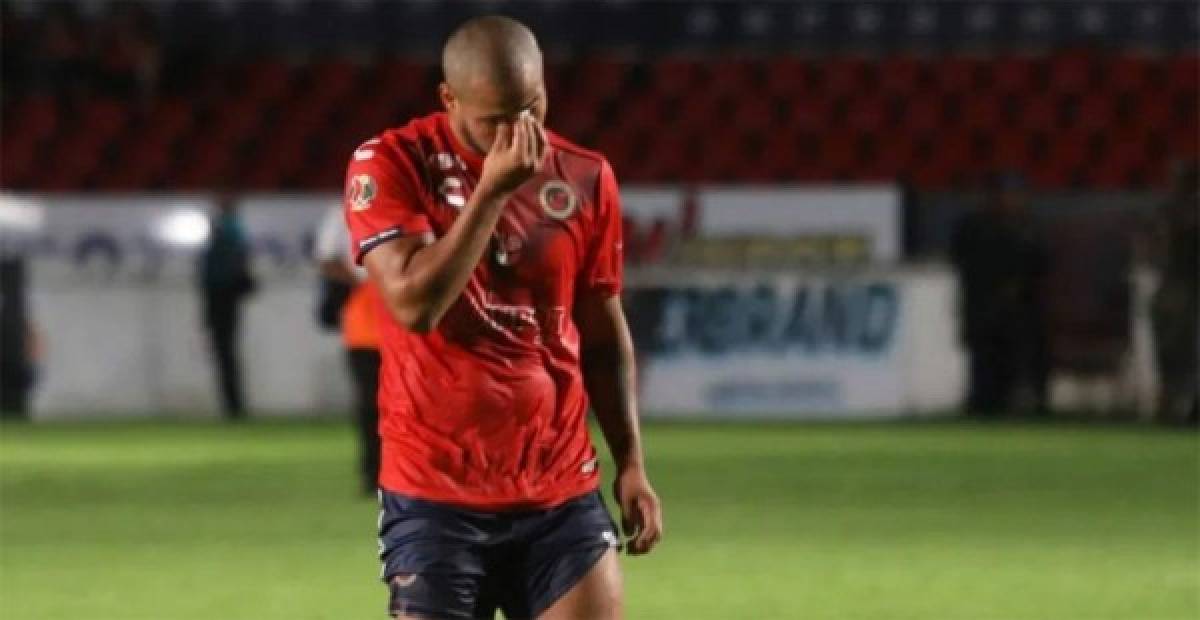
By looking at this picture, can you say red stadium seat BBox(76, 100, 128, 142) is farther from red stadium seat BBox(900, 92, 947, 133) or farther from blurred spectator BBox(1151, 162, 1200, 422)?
blurred spectator BBox(1151, 162, 1200, 422)

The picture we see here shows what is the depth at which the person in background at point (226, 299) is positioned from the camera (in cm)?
2262

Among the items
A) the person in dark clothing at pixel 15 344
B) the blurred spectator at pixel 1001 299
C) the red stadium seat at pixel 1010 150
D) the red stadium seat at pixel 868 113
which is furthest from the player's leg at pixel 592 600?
the red stadium seat at pixel 868 113

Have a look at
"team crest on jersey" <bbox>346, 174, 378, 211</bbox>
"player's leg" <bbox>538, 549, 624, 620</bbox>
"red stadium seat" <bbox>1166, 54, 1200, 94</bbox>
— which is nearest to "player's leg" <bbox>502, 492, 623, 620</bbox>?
"player's leg" <bbox>538, 549, 624, 620</bbox>

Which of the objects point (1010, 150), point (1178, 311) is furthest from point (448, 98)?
point (1010, 150)

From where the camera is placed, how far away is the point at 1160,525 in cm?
1288

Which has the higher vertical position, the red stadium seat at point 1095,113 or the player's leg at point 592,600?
the red stadium seat at point 1095,113

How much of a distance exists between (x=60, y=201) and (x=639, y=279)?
5.41 m

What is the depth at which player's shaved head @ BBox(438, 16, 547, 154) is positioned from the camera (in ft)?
16.1

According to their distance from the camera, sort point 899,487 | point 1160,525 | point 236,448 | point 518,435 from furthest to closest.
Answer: point 236,448
point 899,487
point 1160,525
point 518,435

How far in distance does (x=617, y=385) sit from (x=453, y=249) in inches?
31.9

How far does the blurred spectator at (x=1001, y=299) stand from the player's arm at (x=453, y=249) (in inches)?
698

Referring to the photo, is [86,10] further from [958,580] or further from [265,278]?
[958,580]

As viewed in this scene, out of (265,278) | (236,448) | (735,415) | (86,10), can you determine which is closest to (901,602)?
(236,448)

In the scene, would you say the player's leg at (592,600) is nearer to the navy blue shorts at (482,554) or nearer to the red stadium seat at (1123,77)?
the navy blue shorts at (482,554)
